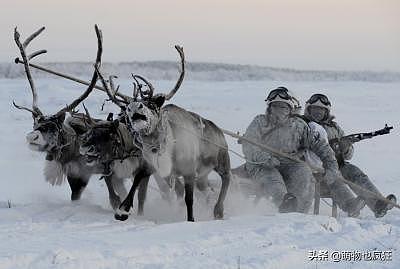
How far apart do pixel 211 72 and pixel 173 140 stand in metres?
34.7

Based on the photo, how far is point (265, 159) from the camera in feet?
27.7

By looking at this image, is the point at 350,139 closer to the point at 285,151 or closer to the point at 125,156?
the point at 285,151

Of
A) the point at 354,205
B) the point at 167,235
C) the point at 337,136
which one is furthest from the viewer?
the point at 337,136

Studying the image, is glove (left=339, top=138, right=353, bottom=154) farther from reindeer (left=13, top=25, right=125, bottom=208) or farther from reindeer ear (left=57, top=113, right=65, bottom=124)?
reindeer ear (left=57, top=113, right=65, bottom=124)

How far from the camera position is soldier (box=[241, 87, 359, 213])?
8.33 meters

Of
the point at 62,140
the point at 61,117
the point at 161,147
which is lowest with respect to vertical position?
the point at 62,140

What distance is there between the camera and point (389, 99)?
29453 mm

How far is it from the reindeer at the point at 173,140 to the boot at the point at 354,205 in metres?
1.62

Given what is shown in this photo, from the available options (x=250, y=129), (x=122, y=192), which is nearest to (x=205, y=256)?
(x=122, y=192)

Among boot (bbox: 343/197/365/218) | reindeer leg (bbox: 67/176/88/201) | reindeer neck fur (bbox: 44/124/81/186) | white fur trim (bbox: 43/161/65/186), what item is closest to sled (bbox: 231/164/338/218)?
boot (bbox: 343/197/365/218)

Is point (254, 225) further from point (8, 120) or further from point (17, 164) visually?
point (8, 120)

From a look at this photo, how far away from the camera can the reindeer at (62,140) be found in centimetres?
744

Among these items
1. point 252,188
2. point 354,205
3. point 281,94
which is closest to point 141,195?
point 252,188

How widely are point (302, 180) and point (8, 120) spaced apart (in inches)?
507
